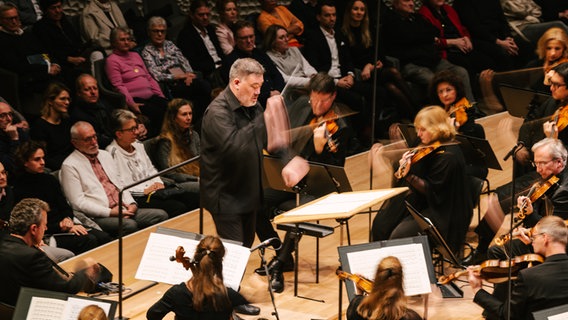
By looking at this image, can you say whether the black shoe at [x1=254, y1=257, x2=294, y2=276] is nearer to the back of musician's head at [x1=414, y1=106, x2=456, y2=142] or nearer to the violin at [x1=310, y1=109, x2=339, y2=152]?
the violin at [x1=310, y1=109, x2=339, y2=152]

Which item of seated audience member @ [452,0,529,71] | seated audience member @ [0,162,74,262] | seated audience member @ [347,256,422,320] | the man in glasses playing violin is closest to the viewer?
seated audience member @ [347,256,422,320]

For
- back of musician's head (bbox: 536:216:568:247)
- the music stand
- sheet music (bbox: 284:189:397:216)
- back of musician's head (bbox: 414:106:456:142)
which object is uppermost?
the music stand

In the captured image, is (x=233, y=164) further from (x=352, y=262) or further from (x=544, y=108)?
(x=544, y=108)

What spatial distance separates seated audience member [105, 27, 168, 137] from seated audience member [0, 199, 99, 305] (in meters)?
2.61

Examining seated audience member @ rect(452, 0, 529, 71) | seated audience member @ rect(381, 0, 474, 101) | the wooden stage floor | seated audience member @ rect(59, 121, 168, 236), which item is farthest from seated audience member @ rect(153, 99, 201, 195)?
seated audience member @ rect(452, 0, 529, 71)

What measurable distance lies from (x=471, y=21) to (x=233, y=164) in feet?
16.2

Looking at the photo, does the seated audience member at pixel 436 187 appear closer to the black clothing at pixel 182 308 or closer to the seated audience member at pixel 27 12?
the black clothing at pixel 182 308

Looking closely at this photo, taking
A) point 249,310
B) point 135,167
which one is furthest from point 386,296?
point 135,167

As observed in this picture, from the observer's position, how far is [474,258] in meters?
6.88

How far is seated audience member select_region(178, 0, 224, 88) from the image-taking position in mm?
8500

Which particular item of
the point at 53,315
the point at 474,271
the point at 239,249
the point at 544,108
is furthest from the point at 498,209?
the point at 53,315

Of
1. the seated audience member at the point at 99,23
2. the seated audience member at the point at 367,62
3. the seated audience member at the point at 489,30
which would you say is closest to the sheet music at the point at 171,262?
the seated audience member at the point at 99,23

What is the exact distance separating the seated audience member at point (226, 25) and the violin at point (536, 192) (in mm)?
3342

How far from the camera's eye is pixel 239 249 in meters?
5.22
